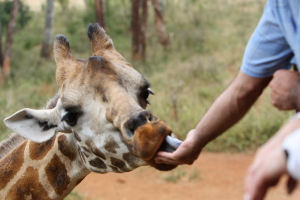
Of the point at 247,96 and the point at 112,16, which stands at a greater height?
the point at 247,96

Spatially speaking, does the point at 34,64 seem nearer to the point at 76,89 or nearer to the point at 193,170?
the point at 193,170

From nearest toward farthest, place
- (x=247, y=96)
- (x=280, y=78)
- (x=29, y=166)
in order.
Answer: (x=280, y=78)
(x=247, y=96)
(x=29, y=166)

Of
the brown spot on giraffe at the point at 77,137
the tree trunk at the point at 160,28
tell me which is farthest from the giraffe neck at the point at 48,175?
the tree trunk at the point at 160,28

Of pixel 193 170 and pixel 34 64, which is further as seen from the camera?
pixel 34 64

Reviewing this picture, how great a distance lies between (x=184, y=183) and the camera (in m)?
6.62

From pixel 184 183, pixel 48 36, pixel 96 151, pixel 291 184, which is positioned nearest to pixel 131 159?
pixel 96 151

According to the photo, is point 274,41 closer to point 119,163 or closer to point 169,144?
point 169,144

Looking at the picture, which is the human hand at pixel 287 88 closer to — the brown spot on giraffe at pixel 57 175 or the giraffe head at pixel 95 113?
the giraffe head at pixel 95 113

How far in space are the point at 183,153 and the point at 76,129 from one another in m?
0.99

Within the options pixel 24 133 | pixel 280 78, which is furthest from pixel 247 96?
pixel 24 133

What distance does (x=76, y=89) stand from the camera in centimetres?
307

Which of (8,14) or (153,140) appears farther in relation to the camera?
(8,14)

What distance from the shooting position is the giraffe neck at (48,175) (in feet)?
10.6

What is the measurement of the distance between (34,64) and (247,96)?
35.9 feet
